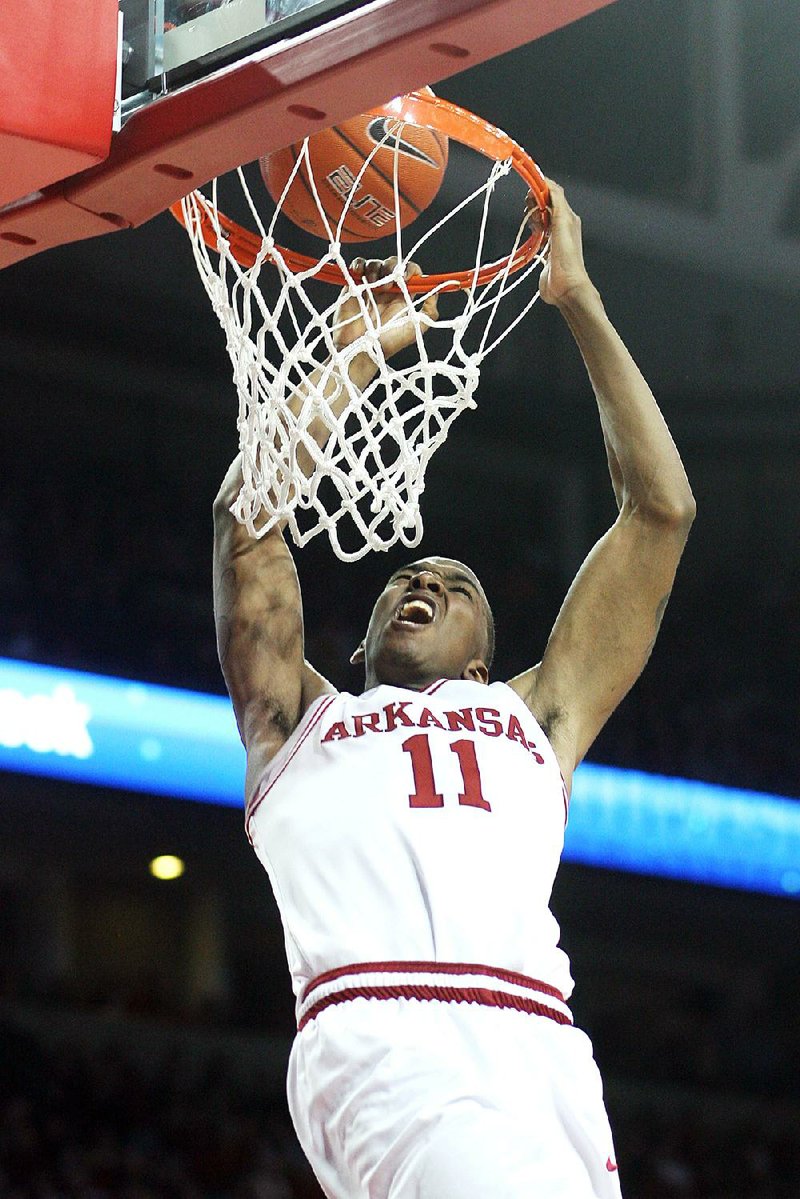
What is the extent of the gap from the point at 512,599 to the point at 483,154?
659cm

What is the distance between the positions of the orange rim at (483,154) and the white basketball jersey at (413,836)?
95 centimetres

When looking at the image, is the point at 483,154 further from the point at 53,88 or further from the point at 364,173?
the point at 53,88

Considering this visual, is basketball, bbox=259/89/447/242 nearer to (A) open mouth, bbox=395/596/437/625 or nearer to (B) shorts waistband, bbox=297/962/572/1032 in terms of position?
(A) open mouth, bbox=395/596/437/625

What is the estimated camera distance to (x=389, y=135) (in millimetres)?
3322

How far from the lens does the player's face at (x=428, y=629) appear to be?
3.32 meters

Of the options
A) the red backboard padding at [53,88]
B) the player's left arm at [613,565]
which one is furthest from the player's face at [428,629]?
the red backboard padding at [53,88]

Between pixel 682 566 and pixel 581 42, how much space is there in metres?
3.61

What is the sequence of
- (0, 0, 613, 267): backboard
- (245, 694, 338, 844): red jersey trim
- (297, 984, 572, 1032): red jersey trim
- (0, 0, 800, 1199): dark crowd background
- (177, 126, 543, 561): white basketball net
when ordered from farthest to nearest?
(0, 0, 800, 1199): dark crowd background → (177, 126, 543, 561): white basketball net → (245, 694, 338, 844): red jersey trim → (297, 984, 572, 1032): red jersey trim → (0, 0, 613, 267): backboard

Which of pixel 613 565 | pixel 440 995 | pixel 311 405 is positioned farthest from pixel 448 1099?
pixel 311 405

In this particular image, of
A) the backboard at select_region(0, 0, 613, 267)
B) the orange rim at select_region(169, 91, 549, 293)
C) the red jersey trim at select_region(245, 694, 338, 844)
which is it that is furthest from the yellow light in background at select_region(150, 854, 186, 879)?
the backboard at select_region(0, 0, 613, 267)

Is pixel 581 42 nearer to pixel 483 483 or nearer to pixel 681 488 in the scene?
pixel 483 483

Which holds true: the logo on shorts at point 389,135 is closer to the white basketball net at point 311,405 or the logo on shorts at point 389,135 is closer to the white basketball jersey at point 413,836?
the white basketball net at point 311,405

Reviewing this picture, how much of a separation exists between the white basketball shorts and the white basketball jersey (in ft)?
0.25

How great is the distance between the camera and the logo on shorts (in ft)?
10.8
